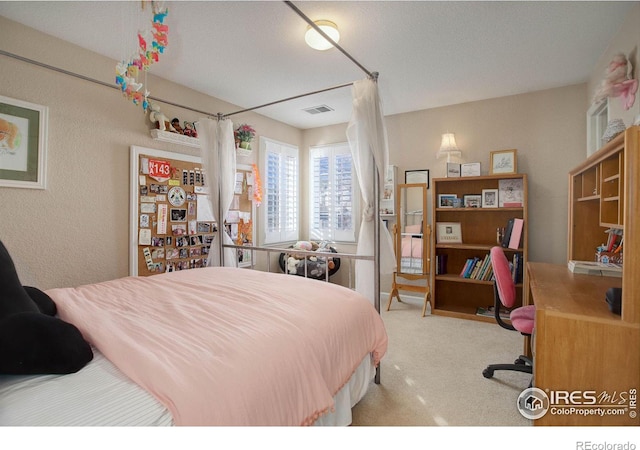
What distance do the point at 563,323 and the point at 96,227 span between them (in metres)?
3.23

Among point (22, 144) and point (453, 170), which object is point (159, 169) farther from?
point (453, 170)

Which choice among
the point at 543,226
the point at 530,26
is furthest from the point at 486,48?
the point at 543,226

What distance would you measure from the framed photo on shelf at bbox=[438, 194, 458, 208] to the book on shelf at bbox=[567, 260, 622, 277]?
62.0 inches

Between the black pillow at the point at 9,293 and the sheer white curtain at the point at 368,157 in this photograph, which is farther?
the sheer white curtain at the point at 368,157

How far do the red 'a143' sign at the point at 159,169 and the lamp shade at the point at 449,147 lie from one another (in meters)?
3.07

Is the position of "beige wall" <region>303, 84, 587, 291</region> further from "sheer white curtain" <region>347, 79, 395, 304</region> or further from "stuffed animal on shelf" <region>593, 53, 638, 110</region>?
"sheer white curtain" <region>347, 79, 395, 304</region>

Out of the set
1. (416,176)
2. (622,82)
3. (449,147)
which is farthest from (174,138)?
(622,82)

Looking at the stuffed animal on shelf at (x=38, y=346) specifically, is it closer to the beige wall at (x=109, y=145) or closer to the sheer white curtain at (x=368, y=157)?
the beige wall at (x=109, y=145)

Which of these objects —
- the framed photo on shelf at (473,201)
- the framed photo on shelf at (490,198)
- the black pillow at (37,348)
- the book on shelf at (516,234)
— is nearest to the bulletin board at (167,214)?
the black pillow at (37,348)

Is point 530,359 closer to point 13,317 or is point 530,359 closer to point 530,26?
point 530,26

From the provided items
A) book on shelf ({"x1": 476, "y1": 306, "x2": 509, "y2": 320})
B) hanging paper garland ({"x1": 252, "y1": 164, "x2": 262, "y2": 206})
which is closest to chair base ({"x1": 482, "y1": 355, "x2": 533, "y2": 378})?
book on shelf ({"x1": 476, "y1": 306, "x2": 509, "y2": 320})

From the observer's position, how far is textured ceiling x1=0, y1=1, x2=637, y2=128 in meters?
2.06

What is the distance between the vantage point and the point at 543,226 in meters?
3.43

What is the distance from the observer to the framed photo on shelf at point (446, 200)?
12.2 feet
